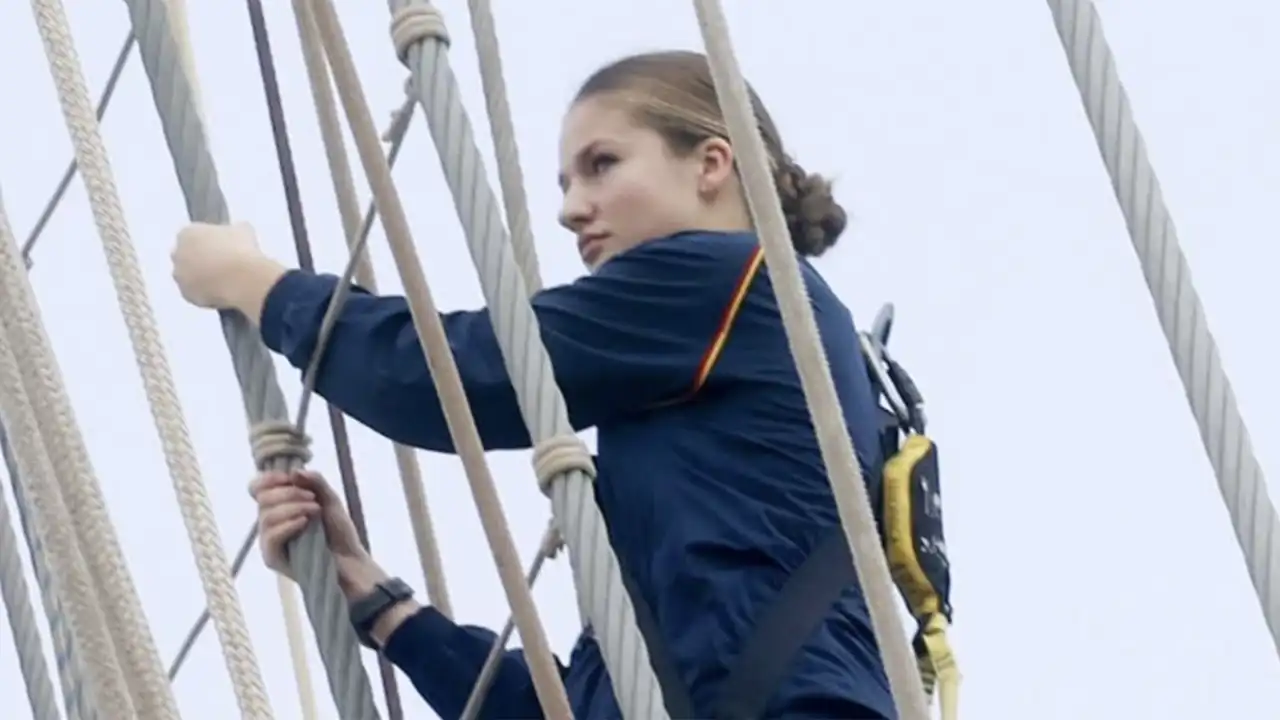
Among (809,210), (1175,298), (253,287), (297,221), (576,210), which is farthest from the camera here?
(297,221)

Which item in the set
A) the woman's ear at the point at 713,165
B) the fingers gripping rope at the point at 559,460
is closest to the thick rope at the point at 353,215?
the woman's ear at the point at 713,165

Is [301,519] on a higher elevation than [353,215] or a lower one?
lower

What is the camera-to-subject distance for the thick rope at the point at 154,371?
2.49 metres

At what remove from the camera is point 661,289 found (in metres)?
2.63

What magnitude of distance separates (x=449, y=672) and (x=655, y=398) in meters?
0.38

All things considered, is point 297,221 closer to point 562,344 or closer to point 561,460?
point 562,344

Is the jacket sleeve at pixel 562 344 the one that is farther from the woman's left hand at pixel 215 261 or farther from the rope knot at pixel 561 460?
the rope knot at pixel 561 460

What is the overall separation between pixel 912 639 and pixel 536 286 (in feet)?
1.64

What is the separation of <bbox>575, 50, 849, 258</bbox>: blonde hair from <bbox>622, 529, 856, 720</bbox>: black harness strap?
0.44 meters

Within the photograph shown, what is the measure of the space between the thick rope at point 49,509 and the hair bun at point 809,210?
27.0 inches

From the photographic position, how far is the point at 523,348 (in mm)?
2449

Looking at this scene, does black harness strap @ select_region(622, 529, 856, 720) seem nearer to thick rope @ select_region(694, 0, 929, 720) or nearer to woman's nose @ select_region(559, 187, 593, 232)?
thick rope @ select_region(694, 0, 929, 720)

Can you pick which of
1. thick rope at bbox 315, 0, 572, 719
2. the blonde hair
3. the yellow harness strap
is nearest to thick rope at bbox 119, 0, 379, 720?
thick rope at bbox 315, 0, 572, 719

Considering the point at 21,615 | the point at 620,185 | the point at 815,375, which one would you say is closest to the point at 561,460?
the point at 815,375
